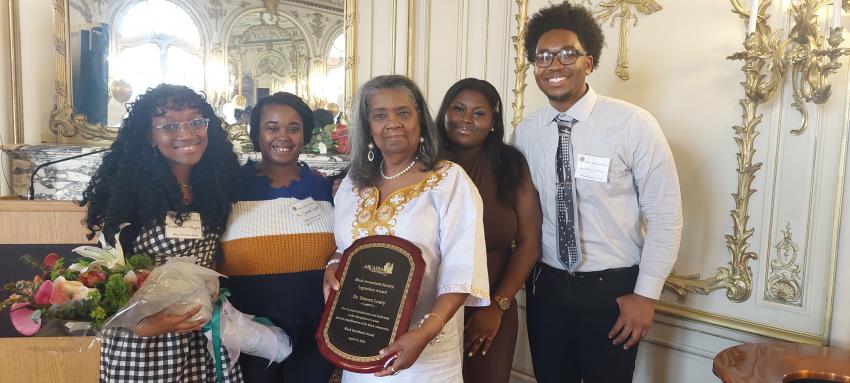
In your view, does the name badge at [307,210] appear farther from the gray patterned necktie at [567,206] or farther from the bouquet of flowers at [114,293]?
the gray patterned necktie at [567,206]

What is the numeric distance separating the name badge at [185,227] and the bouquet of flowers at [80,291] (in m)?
0.18

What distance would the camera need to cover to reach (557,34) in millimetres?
1910

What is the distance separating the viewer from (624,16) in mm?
2514

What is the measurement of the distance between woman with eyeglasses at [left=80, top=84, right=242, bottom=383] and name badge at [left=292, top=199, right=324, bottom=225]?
0.23 meters

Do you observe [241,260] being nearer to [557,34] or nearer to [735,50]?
[557,34]

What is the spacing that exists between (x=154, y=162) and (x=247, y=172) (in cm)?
35

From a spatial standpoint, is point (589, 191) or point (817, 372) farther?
point (589, 191)

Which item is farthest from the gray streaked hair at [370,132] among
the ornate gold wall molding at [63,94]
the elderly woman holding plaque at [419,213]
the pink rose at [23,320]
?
the ornate gold wall molding at [63,94]

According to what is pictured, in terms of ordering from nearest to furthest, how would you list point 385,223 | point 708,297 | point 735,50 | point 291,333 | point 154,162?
point 385,223
point 154,162
point 291,333
point 735,50
point 708,297

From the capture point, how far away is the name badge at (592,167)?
6.25 ft

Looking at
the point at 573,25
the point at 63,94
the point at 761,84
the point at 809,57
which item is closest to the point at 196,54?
the point at 63,94

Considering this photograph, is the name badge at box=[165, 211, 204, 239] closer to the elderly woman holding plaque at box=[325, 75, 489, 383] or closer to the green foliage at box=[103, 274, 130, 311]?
the green foliage at box=[103, 274, 130, 311]

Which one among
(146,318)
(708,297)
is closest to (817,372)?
(708,297)

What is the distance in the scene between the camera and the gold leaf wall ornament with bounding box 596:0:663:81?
247 centimetres
